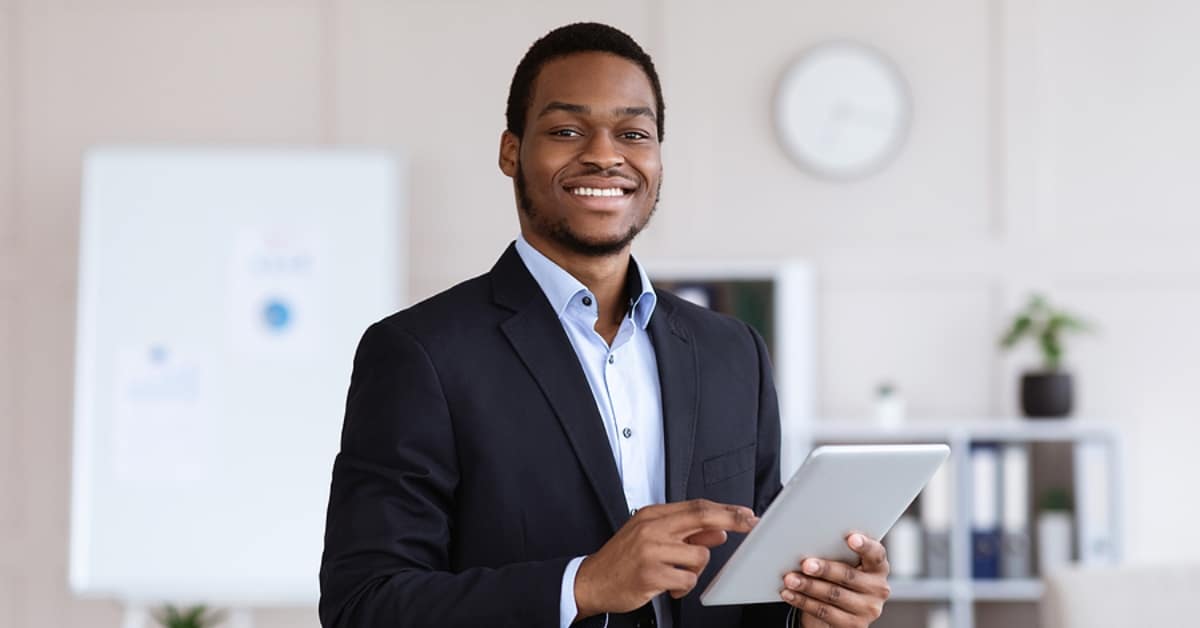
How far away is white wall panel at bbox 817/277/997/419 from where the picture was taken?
451 cm

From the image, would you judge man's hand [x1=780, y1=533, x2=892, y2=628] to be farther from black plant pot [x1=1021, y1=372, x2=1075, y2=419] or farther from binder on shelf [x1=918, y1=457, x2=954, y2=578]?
black plant pot [x1=1021, y1=372, x2=1075, y2=419]

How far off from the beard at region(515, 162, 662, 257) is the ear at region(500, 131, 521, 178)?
3cm

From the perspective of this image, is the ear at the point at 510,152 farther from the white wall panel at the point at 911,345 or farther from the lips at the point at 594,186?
the white wall panel at the point at 911,345

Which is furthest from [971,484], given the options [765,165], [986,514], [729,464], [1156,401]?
[729,464]

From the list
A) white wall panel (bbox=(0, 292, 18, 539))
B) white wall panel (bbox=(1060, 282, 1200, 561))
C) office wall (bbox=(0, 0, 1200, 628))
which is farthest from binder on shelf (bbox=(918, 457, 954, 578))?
white wall panel (bbox=(0, 292, 18, 539))

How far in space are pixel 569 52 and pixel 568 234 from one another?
0.19 meters

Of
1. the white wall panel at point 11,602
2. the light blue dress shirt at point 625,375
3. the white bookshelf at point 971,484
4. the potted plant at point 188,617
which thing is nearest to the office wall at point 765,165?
the white wall panel at point 11,602

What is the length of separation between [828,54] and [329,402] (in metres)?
1.86

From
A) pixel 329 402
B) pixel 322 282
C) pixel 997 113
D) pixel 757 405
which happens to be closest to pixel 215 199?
pixel 322 282

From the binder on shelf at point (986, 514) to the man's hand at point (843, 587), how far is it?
9.32 ft

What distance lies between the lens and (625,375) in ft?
5.11

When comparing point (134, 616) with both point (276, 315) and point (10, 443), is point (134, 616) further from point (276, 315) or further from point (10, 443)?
point (276, 315)

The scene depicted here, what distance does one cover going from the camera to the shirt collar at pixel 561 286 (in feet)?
5.08

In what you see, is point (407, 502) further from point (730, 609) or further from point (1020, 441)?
point (1020, 441)
